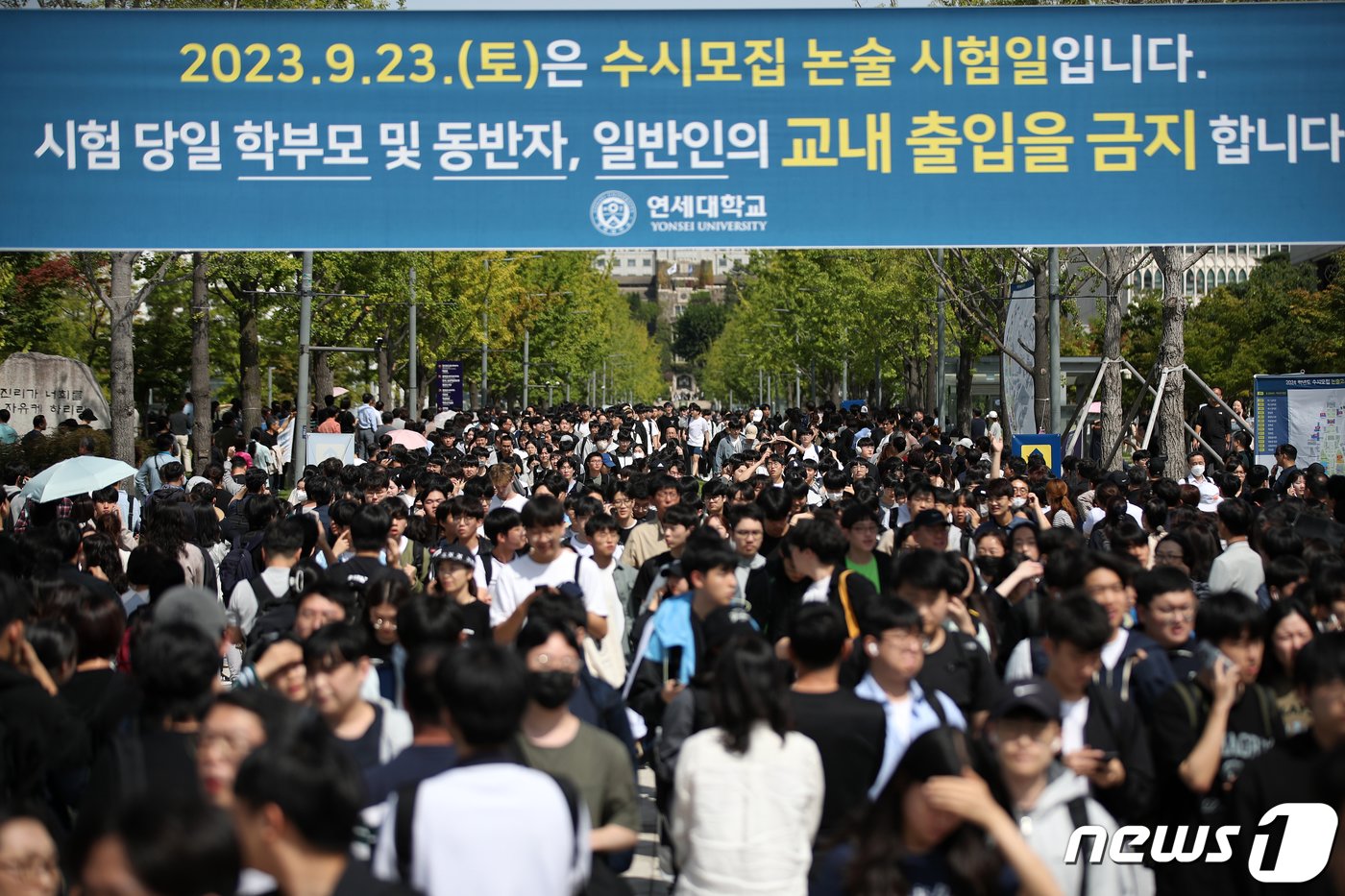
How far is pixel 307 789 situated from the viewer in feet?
11.8

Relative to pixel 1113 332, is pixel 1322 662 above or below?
below

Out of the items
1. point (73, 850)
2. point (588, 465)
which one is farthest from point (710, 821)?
point (588, 465)

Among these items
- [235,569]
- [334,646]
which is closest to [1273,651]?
[334,646]

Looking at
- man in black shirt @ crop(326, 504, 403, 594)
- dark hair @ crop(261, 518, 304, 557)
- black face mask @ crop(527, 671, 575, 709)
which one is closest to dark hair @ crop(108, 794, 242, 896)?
black face mask @ crop(527, 671, 575, 709)

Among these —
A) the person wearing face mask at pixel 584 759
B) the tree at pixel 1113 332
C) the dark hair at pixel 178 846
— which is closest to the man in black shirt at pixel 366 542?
A: the person wearing face mask at pixel 584 759

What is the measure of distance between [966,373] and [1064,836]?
1544 inches

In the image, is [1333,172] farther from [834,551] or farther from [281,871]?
[281,871]

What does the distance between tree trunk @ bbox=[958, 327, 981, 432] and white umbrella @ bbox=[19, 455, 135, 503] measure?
30.4m

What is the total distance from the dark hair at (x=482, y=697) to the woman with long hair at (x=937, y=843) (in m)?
0.98

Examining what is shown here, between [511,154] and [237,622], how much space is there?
16.9ft

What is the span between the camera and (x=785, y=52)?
12.2 metres

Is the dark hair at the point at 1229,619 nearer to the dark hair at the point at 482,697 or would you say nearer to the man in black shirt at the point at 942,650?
the man in black shirt at the point at 942,650

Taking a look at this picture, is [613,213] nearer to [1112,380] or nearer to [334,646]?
[334,646]

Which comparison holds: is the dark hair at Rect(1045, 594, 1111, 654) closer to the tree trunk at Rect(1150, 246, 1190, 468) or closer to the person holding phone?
the person holding phone
